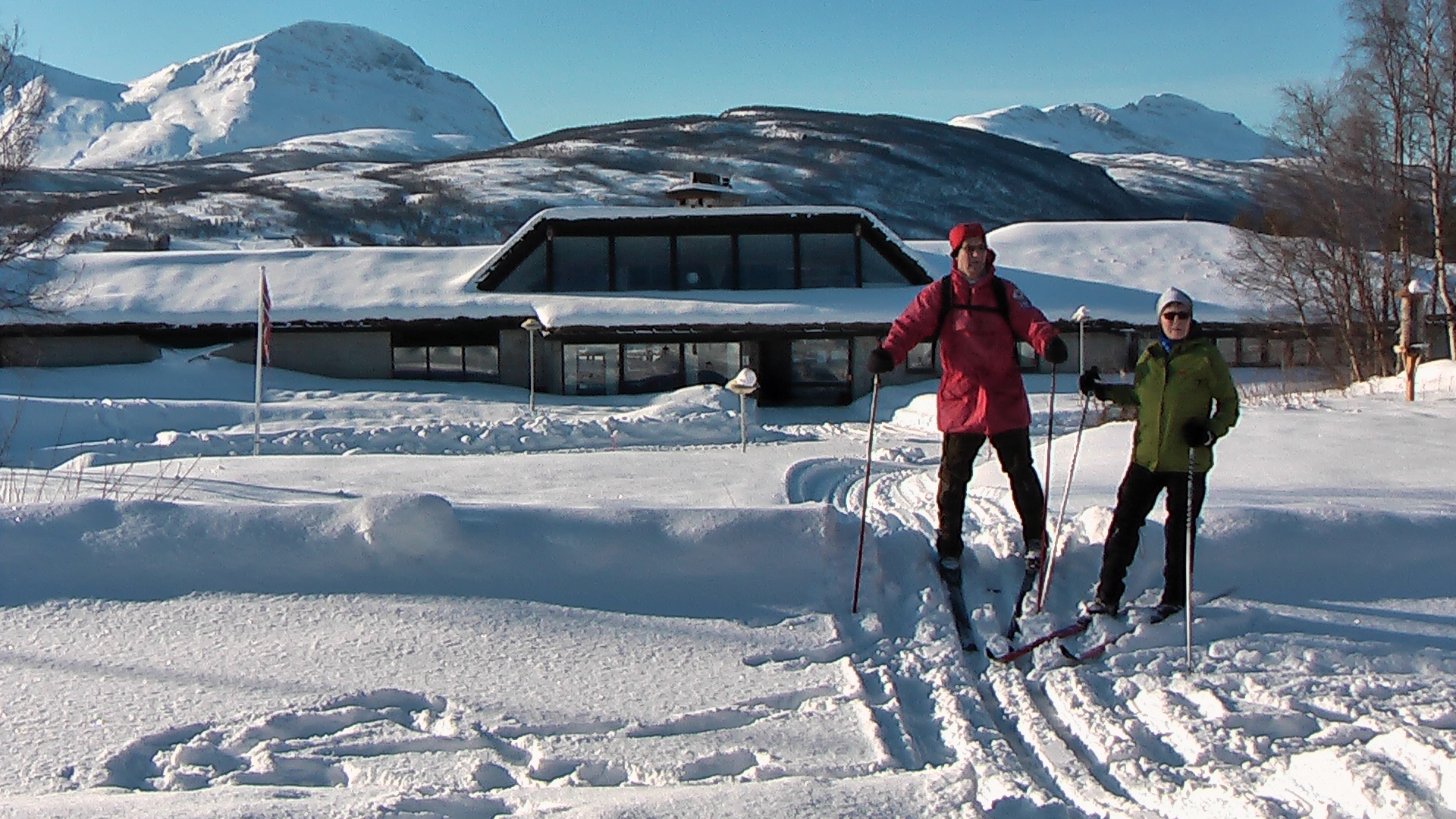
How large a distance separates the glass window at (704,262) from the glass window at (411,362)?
6.34 metres

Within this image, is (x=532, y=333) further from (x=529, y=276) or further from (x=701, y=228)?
(x=701, y=228)

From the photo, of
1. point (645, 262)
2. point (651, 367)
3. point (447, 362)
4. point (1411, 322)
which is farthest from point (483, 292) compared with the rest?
point (1411, 322)

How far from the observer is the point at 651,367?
2503 cm

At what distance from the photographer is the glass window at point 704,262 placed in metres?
26.5

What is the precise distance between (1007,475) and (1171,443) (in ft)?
2.69

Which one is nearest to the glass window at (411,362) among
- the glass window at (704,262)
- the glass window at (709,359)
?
the glass window at (709,359)

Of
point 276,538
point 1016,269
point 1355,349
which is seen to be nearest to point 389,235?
point 1016,269

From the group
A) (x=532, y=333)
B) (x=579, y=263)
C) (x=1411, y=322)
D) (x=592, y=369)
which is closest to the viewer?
(x=1411, y=322)

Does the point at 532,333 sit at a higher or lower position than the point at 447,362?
higher

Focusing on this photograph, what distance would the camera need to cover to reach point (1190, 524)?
4922 millimetres

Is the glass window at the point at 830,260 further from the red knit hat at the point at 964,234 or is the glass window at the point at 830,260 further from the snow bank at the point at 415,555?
the snow bank at the point at 415,555

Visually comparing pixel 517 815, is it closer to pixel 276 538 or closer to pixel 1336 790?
pixel 1336 790

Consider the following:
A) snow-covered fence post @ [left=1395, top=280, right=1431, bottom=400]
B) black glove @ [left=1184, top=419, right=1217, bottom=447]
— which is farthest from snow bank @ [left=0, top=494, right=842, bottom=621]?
snow-covered fence post @ [left=1395, top=280, right=1431, bottom=400]

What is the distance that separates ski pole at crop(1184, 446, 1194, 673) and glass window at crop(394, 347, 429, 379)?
22322 mm
